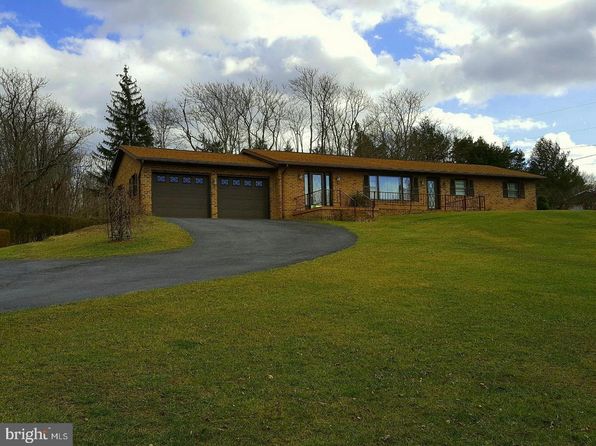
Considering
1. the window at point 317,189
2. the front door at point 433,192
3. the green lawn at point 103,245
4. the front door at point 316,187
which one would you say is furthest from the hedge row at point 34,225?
the front door at point 433,192

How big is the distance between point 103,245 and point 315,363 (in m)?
12.6

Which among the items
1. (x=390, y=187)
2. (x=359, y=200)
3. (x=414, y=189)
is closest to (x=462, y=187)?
(x=414, y=189)

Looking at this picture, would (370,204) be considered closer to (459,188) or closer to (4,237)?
(459,188)

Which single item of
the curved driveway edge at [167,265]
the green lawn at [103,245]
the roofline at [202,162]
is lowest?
the curved driveway edge at [167,265]

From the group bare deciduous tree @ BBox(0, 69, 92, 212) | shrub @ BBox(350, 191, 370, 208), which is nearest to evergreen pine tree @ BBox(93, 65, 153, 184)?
bare deciduous tree @ BBox(0, 69, 92, 212)

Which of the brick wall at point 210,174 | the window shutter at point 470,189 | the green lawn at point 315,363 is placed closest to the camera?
the green lawn at point 315,363

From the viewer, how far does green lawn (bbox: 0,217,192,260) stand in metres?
15.4

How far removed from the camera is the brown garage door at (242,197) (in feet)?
90.0

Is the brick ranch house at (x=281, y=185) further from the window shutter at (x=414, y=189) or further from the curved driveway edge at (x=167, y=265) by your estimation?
the curved driveway edge at (x=167, y=265)

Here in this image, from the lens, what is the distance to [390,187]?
101 feet

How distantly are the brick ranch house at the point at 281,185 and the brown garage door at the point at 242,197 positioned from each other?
51 mm

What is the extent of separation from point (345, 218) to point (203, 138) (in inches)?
1101

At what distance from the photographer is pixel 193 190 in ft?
87.8

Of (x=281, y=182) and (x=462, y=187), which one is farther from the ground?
(x=281, y=182)
